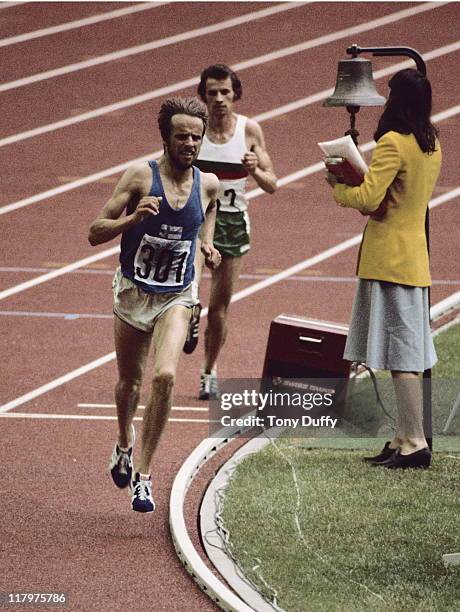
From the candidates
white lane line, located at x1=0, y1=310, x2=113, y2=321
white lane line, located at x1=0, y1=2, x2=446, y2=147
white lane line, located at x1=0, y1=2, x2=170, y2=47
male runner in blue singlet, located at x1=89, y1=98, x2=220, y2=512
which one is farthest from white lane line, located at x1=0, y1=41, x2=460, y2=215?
male runner in blue singlet, located at x1=89, y1=98, x2=220, y2=512

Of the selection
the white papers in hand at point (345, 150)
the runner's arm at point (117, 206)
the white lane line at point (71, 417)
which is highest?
the white papers in hand at point (345, 150)

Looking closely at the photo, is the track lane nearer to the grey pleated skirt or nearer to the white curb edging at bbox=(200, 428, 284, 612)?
the white curb edging at bbox=(200, 428, 284, 612)

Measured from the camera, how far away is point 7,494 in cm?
Result: 732

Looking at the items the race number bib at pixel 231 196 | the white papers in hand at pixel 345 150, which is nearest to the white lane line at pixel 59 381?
Result: the race number bib at pixel 231 196

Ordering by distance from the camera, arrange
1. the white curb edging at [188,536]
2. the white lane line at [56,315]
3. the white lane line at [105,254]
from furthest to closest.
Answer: the white lane line at [105,254] → the white lane line at [56,315] → the white curb edging at [188,536]

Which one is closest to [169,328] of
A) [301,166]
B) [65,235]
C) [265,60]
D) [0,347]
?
[0,347]

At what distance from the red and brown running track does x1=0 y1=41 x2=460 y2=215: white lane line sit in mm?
137

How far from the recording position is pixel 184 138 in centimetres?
681

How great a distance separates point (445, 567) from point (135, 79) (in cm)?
1370

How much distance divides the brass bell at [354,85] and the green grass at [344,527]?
6.93 feet

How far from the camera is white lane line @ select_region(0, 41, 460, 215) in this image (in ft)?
51.2

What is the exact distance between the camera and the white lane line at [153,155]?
1562 cm

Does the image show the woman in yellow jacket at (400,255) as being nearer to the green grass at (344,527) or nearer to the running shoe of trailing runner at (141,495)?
the green grass at (344,527)

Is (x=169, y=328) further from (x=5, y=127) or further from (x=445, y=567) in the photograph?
(x=5, y=127)
